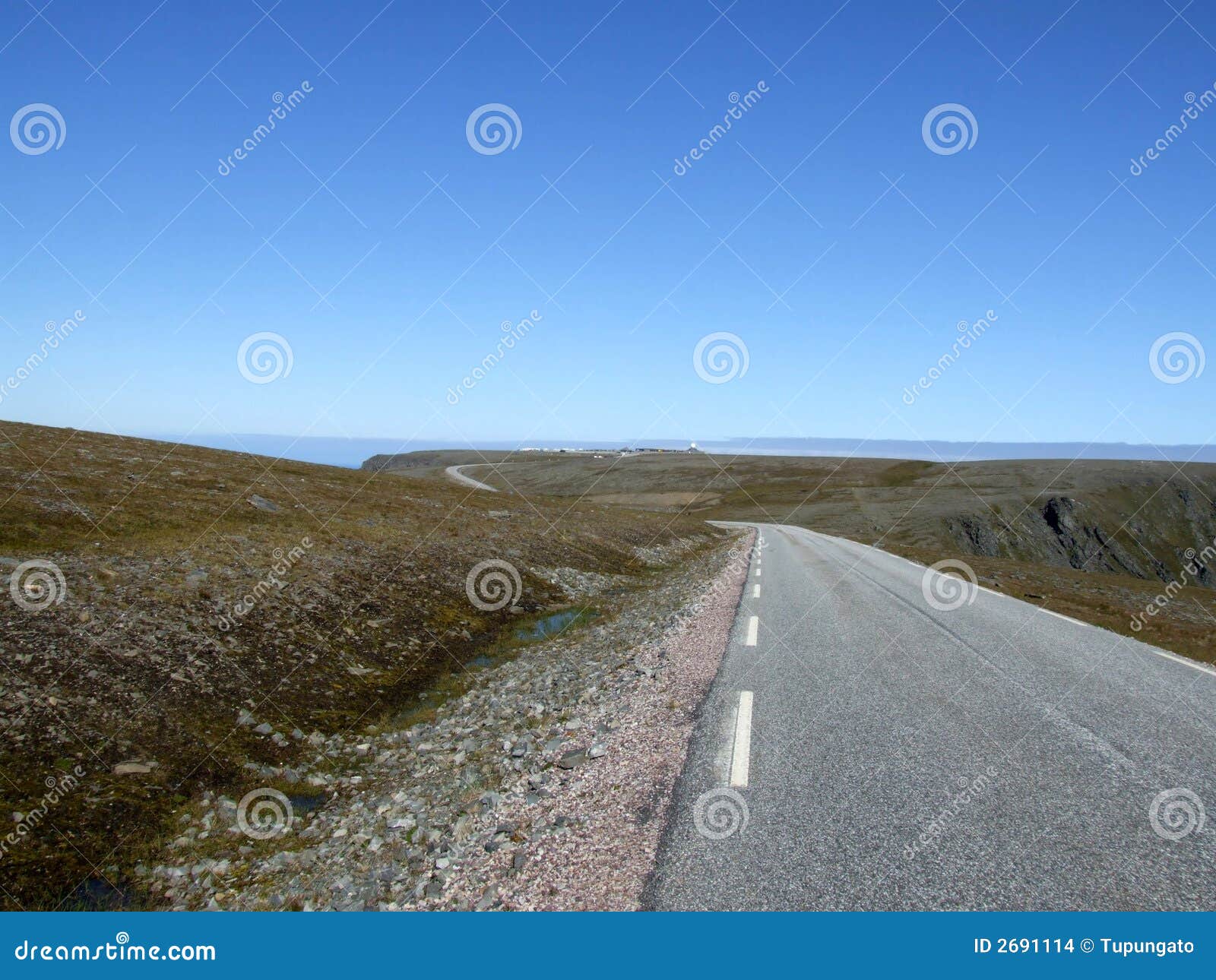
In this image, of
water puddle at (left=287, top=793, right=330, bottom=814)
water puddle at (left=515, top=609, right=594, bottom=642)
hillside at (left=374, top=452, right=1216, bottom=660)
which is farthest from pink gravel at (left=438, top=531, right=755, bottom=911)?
hillside at (left=374, top=452, right=1216, bottom=660)

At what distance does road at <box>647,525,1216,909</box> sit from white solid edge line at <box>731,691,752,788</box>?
0.09ft

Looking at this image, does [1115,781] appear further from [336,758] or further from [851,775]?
[336,758]

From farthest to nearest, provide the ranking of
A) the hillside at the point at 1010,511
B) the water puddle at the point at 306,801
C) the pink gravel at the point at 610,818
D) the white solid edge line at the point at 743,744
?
the hillside at the point at 1010,511, the water puddle at the point at 306,801, the white solid edge line at the point at 743,744, the pink gravel at the point at 610,818

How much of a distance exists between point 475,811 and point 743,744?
3.10m

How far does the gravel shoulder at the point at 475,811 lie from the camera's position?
5.65 m

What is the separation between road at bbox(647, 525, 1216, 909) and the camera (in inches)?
193

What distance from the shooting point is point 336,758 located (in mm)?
9812

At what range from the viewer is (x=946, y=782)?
21.5ft

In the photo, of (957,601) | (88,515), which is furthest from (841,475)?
(88,515)

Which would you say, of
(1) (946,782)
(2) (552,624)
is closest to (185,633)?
(2) (552,624)

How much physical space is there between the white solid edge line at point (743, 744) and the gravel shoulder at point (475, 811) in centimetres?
61

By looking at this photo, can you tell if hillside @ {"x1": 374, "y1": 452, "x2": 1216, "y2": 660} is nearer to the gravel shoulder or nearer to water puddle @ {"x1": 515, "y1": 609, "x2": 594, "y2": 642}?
water puddle @ {"x1": 515, "y1": 609, "x2": 594, "y2": 642}

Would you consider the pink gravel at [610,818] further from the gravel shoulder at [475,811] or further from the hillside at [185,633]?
the hillside at [185,633]

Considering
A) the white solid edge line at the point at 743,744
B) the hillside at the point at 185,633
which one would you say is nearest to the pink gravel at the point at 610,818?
the white solid edge line at the point at 743,744
